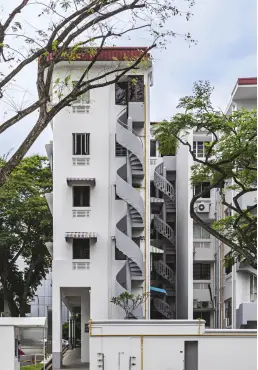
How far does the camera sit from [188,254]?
44344mm

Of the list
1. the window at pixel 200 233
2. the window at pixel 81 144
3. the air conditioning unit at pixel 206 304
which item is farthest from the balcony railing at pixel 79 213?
the air conditioning unit at pixel 206 304

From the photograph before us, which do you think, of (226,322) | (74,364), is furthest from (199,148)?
(74,364)

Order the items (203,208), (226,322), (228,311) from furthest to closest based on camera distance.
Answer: (203,208) → (228,311) → (226,322)

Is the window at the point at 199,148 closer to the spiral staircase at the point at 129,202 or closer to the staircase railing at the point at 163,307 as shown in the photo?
the staircase railing at the point at 163,307

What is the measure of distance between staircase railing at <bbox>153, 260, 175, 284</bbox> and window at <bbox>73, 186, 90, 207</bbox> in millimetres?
9632

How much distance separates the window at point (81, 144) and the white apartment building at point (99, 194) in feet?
0.13

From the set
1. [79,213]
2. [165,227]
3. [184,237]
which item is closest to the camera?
[79,213]

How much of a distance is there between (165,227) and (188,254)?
254cm

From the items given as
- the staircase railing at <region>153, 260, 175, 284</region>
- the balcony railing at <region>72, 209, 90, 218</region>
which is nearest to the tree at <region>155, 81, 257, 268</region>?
the balcony railing at <region>72, 209, 90, 218</region>

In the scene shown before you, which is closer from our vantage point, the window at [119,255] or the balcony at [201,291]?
the window at [119,255]

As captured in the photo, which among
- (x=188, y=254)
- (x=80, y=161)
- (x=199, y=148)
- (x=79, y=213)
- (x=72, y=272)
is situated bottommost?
(x=72, y=272)

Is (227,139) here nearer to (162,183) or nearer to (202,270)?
(162,183)

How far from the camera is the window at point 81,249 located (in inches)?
1437

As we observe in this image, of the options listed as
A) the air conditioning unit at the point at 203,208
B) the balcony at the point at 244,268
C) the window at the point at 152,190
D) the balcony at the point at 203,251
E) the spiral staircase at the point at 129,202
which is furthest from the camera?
the balcony at the point at 203,251
